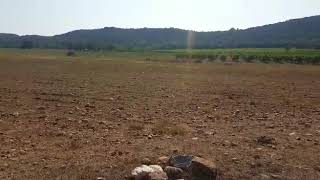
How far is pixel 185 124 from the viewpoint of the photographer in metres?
13.7

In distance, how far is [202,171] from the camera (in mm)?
8531

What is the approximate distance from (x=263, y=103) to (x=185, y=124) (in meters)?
6.62

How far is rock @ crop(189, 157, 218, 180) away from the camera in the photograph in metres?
8.50

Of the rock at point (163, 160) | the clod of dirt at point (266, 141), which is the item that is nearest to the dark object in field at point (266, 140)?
the clod of dirt at point (266, 141)

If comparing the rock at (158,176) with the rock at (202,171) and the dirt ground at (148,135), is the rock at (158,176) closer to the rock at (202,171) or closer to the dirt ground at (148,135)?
the rock at (202,171)

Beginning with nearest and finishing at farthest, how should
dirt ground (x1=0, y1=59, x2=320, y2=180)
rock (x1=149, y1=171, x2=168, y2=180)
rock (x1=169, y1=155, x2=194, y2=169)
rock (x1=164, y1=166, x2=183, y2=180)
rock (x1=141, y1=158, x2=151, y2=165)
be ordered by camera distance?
1. rock (x1=149, y1=171, x2=168, y2=180)
2. rock (x1=164, y1=166, x2=183, y2=180)
3. rock (x1=169, y1=155, x2=194, y2=169)
4. dirt ground (x1=0, y1=59, x2=320, y2=180)
5. rock (x1=141, y1=158, x2=151, y2=165)

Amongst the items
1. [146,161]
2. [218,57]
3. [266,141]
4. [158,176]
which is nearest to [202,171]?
[158,176]

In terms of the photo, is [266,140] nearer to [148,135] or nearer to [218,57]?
[148,135]

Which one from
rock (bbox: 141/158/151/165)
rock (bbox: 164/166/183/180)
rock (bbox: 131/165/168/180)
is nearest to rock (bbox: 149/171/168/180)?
rock (bbox: 131/165/168/180)

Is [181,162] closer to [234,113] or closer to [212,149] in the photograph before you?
[212,149]

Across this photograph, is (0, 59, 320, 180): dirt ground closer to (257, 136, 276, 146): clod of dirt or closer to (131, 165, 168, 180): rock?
(257, 136, 276, 146): clod of dirt

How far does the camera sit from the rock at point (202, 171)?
27.9 feet

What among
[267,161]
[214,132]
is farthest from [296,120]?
[267,161]

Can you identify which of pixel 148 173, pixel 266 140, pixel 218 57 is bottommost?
pixel 218 57
